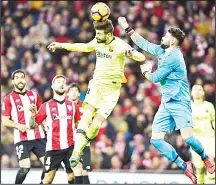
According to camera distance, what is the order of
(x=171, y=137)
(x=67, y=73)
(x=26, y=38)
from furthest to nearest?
(x=26, y=38) → (x=67, y=73) → (x=171, y=137)

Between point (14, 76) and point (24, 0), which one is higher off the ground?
point (24, 0)

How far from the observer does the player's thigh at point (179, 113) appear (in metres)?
11.8

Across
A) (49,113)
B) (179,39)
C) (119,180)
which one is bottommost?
(119,180)

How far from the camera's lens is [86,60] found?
64.2 feet

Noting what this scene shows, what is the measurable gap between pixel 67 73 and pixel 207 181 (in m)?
4.84

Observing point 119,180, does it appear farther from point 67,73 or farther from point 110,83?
point 110,83

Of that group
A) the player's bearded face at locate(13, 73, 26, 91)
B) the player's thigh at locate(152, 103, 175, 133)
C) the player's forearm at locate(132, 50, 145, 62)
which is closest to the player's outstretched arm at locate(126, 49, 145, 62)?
the player's forearm at locate(132, 50, 145, 62)

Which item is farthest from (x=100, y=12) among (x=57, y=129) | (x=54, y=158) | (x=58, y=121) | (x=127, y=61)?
(x=127, y=61)

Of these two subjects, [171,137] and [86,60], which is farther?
[86,60]

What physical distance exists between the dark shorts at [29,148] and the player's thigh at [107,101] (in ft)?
6.57

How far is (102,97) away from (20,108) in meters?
2.05

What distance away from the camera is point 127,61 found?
1922 cm

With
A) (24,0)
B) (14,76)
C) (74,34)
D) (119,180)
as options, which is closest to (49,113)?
(14,76)

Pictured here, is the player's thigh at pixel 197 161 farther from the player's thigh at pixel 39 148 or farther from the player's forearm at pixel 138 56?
the player's forearm at pixel 138 56
